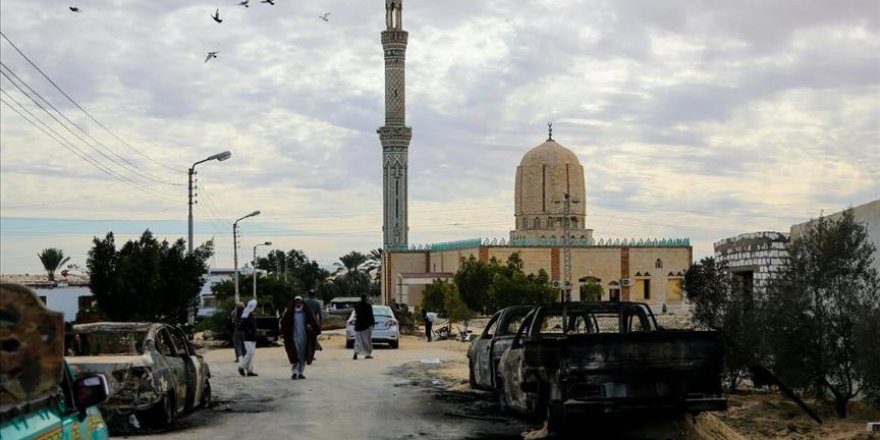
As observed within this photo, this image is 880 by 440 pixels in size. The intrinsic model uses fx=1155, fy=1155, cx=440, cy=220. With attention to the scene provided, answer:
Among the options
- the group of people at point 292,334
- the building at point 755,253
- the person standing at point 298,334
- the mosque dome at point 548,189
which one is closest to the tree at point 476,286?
the mosque dome at point 548,189

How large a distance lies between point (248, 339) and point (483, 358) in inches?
303

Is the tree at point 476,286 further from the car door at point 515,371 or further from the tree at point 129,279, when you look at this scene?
the car door at point 515,371

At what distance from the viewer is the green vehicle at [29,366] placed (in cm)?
558

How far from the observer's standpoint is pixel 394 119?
98438 mm

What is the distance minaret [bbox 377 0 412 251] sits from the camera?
97.8 m

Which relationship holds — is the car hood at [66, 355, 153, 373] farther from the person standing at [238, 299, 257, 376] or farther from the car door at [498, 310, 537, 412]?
the person standing at [238, 299, 257, 376]

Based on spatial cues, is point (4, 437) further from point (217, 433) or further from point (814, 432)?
point (814, 432)

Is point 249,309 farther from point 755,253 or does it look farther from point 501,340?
point 755,253

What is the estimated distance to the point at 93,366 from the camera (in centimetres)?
1257

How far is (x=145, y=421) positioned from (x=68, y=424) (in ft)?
24.3

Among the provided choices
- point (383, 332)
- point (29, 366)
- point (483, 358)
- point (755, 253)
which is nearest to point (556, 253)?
point (383, 332)

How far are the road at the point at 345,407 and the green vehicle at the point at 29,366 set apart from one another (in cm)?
695

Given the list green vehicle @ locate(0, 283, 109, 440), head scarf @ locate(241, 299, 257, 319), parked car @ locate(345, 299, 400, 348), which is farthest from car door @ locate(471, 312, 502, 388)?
parked car @ locate(345, 299, 400, 348)

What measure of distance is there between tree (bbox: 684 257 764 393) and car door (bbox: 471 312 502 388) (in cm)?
327
